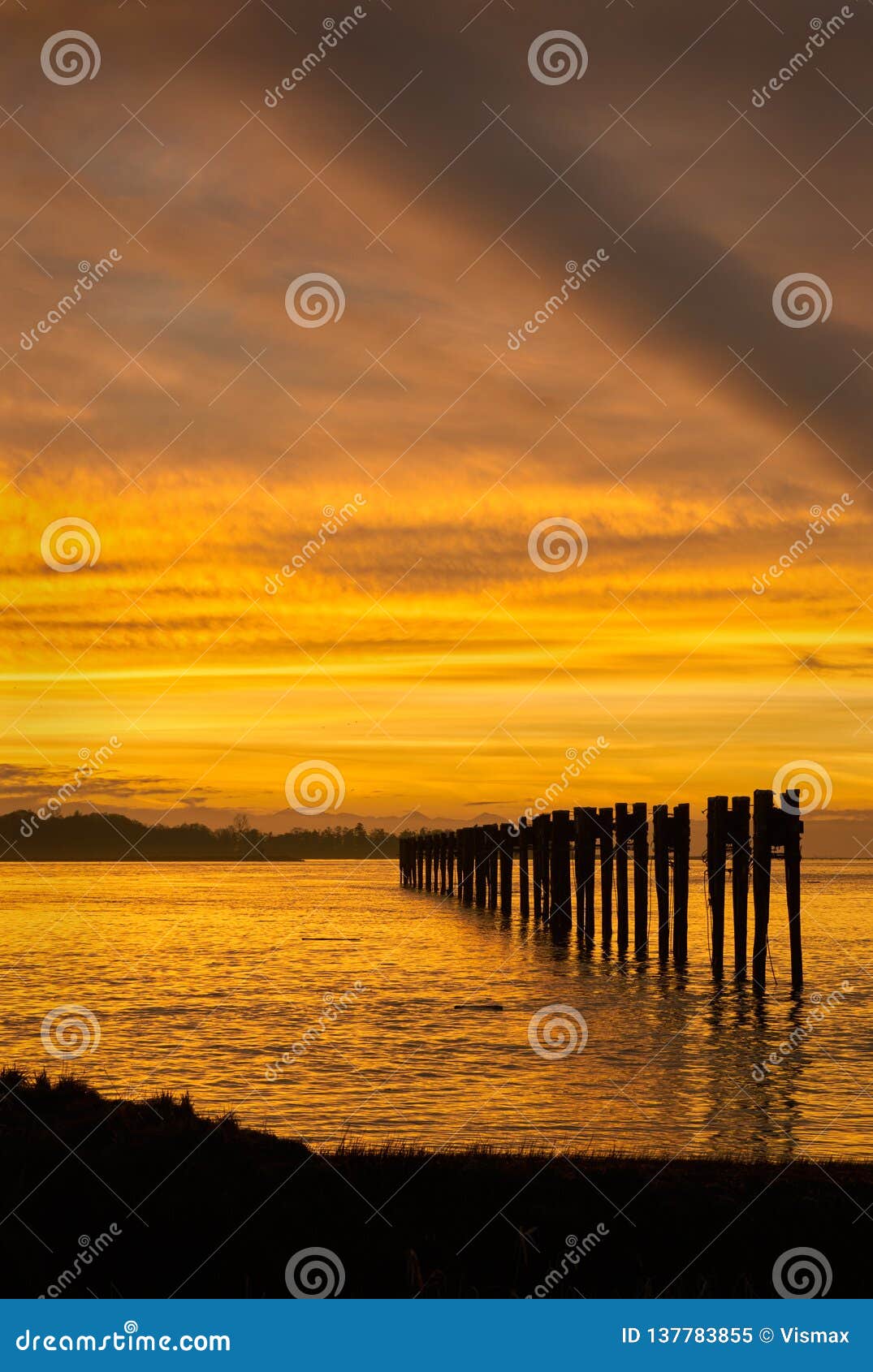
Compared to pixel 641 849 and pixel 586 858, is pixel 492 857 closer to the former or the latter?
pixel 586 858

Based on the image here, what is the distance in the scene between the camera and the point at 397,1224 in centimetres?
821

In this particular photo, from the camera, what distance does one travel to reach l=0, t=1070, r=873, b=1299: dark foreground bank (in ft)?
24.3

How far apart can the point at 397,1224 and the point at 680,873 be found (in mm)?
24751

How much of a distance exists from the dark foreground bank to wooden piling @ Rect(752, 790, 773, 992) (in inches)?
694

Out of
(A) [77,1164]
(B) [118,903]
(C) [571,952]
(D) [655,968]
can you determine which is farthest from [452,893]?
(A) [77,1164]

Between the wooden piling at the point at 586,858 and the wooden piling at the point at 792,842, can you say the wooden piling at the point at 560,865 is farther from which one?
the wooden piling at the point at 792,842

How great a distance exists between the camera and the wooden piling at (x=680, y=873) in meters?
32.2

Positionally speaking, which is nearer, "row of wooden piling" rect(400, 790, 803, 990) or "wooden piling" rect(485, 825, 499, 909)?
"row of wooden piling" rect(400, 790, 803, 990)

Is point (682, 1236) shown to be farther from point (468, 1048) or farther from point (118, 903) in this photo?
point (118, 903)

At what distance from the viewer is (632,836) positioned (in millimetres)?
36312

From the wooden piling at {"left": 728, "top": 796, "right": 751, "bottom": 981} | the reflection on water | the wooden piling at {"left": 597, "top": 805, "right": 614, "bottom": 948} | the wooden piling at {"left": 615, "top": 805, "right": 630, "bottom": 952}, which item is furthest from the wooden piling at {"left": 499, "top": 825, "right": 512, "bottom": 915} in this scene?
the wooden piling at {"left": 728, "top": 796, "right": 751, "bottom": 981}

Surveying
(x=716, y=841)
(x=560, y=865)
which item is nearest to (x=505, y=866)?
(x=560, y=865)

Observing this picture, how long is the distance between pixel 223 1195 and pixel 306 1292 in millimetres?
1460

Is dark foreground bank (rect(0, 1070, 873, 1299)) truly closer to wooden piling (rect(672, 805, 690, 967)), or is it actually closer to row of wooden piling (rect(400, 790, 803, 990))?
row of wooden piling (rect(400, 790, 803, 990))
